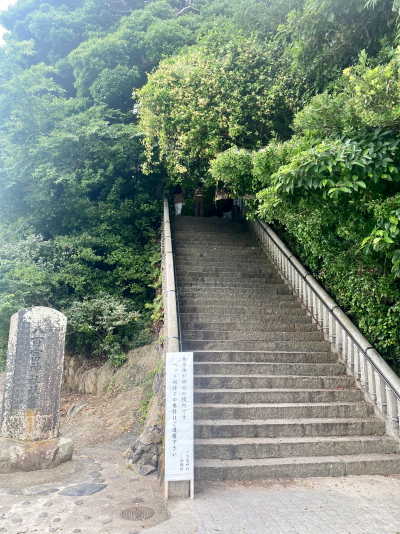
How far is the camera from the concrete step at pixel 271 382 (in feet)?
22.1

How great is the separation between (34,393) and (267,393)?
364cm

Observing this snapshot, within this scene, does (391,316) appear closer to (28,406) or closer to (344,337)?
(344,337)

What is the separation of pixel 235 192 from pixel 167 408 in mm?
6163

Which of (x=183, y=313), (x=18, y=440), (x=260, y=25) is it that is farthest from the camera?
(x=260, y=25)

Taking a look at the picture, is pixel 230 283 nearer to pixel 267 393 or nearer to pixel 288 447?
pixel 267 393

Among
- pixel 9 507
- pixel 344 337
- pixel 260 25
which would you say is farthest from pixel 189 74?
pixel 9 507

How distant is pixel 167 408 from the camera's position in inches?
191

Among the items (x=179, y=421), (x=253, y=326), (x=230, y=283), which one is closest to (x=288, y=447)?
(x=179, y=421)

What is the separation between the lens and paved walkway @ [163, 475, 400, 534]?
399cm

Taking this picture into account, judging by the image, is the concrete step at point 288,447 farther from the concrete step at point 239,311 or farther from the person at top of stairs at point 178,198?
the person at top of stairs at point 178,198

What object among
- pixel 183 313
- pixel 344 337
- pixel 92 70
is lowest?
pixel 344 337

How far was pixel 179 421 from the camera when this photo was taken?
4.82 meters

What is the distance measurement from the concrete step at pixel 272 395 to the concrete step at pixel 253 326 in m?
1.76

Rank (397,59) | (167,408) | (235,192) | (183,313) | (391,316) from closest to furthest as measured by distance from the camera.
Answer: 1. (167,408)
2. (397,59)
3. (391,316)
4. (183,313)
5. (235,192)
